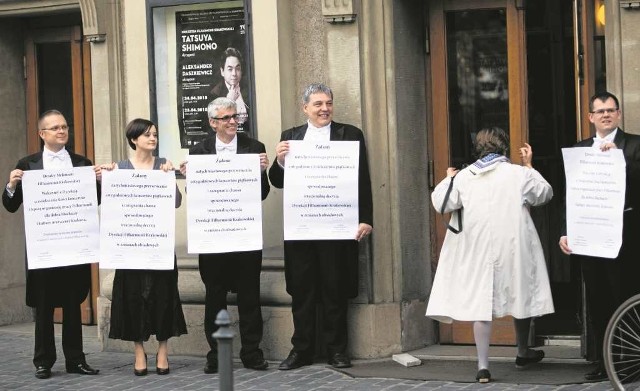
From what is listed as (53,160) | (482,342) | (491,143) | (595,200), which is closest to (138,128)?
(53,160)

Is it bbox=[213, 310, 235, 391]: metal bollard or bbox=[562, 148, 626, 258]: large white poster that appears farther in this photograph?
bbox=[562, 148, 626, 258]: large white poster

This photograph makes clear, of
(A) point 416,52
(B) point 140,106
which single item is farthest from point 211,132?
(A) point 416,52

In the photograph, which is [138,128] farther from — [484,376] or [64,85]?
[64,85]

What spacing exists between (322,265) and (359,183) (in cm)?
66

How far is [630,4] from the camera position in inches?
380

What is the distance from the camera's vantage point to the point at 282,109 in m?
11.0

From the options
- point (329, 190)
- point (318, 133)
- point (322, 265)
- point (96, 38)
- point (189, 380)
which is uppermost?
point (96, 38)

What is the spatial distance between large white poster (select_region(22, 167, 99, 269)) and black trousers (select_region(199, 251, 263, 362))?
893mm

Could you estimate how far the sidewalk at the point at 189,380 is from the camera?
9.48 meters

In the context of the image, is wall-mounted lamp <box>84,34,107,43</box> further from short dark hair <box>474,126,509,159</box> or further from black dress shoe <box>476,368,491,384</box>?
black dress shoe <box>476,368,491,384</box>

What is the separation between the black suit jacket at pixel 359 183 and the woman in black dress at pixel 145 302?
82cm

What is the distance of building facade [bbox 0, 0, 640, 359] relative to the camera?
10.7m

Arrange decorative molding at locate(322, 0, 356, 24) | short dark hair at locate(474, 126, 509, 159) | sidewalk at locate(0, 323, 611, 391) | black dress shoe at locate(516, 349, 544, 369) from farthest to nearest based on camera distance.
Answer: decorative molding at locate(322, 0, 356, 24)
black dress shoe at locate(516, 349, 544, 369)
short dark hair at locate(474, 126, 509, 159)
sidewalk at locate(0, 323, 611, 391)

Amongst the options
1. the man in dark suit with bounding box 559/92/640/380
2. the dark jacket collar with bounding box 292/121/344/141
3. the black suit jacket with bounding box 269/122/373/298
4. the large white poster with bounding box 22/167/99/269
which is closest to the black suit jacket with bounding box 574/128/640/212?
the man in dark suit with bounding box 559/92/640/380
